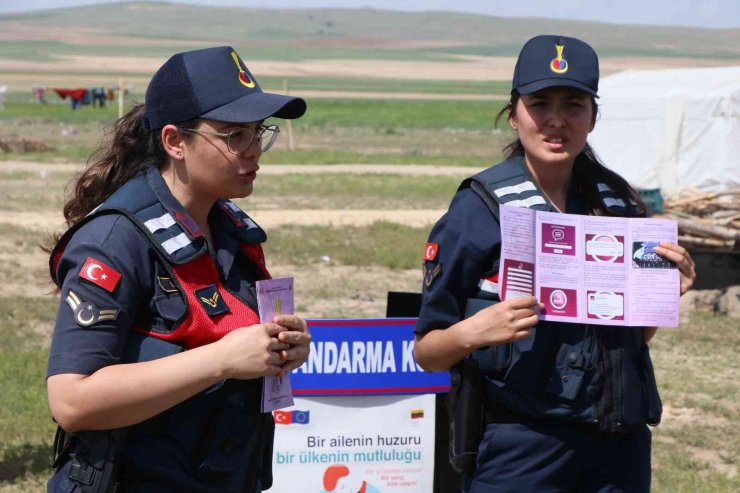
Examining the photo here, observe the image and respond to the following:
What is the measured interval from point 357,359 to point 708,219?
8.83m

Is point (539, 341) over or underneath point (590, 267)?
underneath

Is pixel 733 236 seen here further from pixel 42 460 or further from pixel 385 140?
pixel 385 140

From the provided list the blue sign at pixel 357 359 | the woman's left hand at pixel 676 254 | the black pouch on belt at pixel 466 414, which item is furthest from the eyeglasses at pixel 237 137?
the blue sign at pixel 357 359

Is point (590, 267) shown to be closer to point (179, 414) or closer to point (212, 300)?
point (212, 300)

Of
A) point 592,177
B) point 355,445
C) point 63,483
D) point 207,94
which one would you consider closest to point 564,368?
point 592,177

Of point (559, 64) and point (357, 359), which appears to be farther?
point (357, 359)

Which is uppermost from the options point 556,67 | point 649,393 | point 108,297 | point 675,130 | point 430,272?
point 675,130

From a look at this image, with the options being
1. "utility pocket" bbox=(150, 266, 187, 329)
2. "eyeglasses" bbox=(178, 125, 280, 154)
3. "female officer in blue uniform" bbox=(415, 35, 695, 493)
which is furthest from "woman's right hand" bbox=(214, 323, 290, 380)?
"female officer in blue uniform" bbox=(415, 35, 695, 493)

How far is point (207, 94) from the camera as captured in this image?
277 centimetres

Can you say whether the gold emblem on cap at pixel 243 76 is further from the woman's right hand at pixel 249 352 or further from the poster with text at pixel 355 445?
the poster with text at pixel 355 445

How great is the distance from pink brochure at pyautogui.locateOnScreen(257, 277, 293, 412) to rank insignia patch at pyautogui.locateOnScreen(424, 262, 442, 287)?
1.66 feet

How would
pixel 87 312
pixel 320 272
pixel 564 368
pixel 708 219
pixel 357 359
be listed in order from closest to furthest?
pixel 87 312 → pixel 564 368 → pixel 357 359 → pixel 708 219 → pixel 320 272

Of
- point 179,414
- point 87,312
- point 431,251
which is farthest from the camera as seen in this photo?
point 431,251

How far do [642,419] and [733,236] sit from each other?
364 inches
